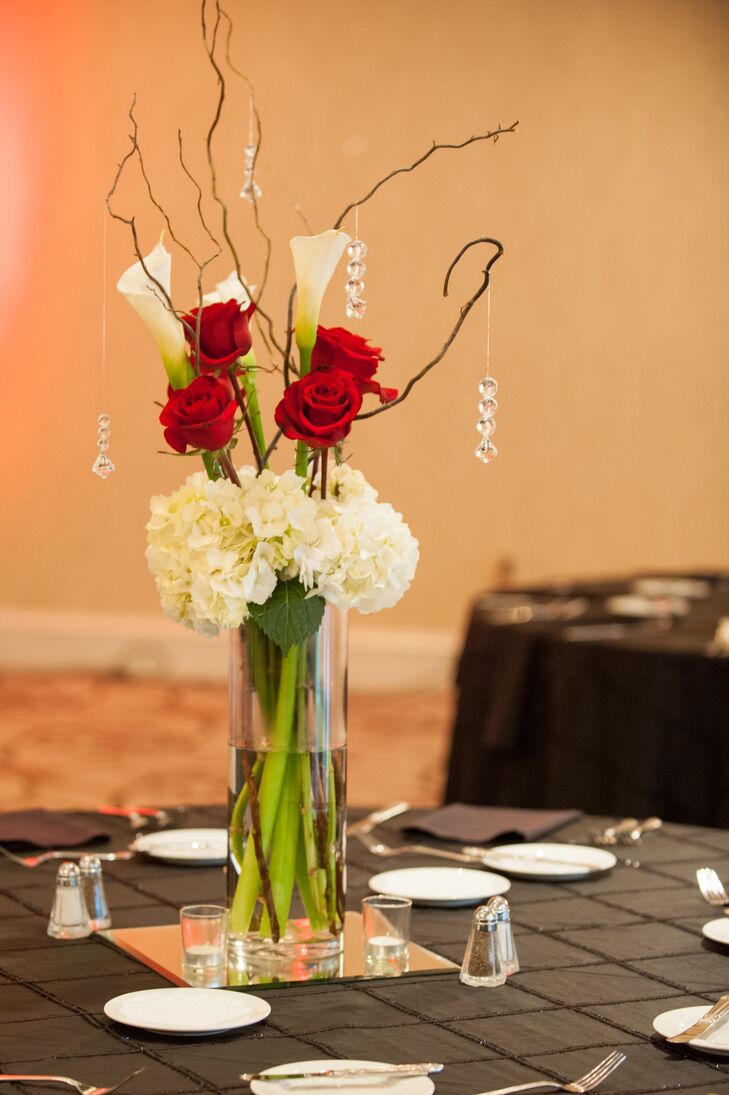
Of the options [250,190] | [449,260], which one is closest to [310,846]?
[250,190]

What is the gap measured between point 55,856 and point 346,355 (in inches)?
31.9

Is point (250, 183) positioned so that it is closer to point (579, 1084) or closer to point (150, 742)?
point (579, 1084)

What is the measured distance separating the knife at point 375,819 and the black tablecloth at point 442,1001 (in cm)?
27

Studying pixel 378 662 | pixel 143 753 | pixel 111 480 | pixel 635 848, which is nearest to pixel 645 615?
pixel 635 848

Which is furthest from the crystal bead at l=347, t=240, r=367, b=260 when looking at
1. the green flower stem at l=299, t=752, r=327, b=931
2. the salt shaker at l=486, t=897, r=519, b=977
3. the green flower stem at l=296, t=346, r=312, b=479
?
the salt shaker at l=486, t=897, r=519, b=977

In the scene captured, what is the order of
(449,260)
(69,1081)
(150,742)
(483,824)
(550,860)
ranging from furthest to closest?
1. (449,260)
2. (150,742)
3. (483,824)
4. (550,860)
5. (69,1081)

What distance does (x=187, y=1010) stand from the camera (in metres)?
1.26

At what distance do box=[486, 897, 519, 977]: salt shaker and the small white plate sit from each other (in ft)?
0.73

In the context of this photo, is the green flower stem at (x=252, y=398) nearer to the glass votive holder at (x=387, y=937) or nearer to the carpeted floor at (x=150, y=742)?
the glass votive holder at (x=387, y=937)

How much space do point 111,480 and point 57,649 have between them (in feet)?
3.12

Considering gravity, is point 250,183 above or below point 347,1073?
above

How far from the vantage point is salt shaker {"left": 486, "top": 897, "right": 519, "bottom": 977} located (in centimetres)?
138

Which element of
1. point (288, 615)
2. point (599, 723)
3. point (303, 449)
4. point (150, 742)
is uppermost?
point (303, 449)

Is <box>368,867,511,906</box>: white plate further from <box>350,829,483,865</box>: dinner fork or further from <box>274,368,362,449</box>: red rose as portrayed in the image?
<box>274,368,362,449</box>: red rose
